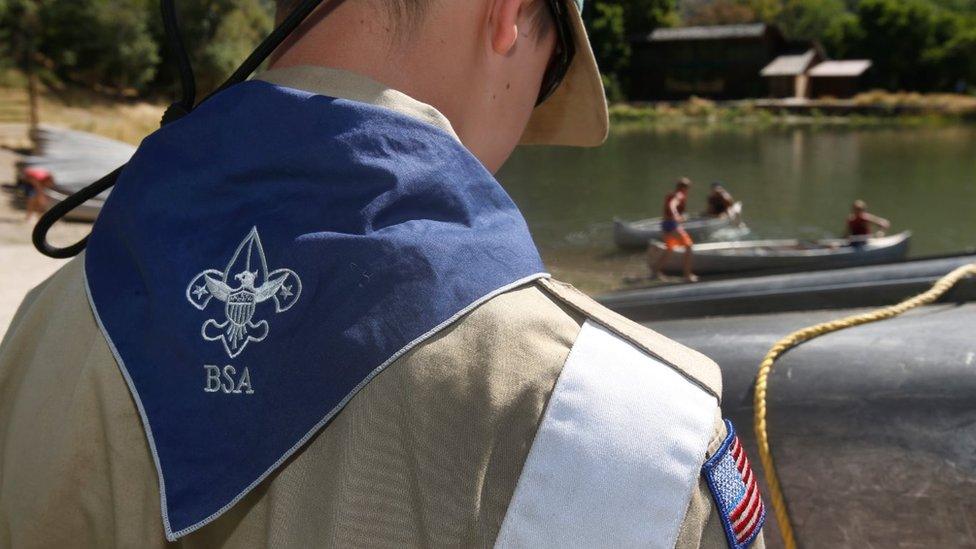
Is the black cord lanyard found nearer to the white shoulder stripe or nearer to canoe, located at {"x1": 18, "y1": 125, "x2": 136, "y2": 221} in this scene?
the white shoulder stripe

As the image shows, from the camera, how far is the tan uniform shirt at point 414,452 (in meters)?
0.70

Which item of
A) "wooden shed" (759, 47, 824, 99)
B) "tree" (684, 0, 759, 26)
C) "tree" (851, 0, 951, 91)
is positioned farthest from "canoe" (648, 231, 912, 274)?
"tree" (684, 0, 759, 26)

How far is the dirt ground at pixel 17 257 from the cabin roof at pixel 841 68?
44030 mm

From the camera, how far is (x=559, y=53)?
102cm

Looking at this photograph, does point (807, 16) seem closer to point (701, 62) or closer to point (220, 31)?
point (701, 62)

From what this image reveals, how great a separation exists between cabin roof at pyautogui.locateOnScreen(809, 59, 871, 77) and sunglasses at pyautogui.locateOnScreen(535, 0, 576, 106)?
54.8 meters

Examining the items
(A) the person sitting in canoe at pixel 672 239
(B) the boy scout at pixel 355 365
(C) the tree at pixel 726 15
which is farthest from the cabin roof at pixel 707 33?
(B) the boy scout at pixel 355 365

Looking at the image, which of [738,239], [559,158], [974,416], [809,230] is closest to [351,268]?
[974,416]

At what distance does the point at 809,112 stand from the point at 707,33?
21.8 ft

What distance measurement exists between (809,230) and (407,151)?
2008 centimetres

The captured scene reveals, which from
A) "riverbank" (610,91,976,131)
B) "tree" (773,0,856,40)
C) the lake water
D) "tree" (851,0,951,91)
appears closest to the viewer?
the lake water

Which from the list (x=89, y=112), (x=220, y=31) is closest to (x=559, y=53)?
(x=220, y=31)

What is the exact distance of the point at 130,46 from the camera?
102 feet

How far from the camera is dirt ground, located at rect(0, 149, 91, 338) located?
771 centimetres
